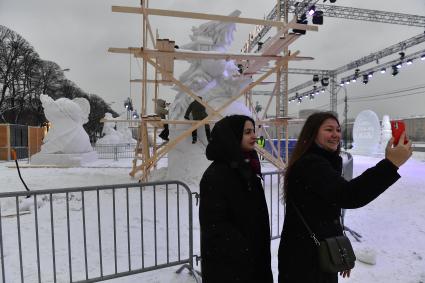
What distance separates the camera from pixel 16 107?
2730cm

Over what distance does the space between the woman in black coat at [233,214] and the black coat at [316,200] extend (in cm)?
16

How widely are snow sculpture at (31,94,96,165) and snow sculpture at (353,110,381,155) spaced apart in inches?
689

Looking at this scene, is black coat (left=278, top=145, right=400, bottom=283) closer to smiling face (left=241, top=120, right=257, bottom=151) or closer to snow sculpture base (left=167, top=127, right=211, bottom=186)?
smiling face (left=241, top=120, right=257, bottom=151)

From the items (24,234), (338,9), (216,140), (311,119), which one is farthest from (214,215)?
(338,9)

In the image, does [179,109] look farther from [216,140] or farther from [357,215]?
[216,140]

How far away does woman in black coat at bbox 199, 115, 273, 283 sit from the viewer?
183 cm

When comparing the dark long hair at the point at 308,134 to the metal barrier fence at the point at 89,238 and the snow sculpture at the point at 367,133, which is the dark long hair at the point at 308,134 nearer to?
the metal barrier fence at the point at 89,238

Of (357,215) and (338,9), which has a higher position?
(338,9)

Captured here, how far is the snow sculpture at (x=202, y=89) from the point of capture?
27.9 feet

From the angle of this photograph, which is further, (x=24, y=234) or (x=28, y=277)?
(x=24, y=234)

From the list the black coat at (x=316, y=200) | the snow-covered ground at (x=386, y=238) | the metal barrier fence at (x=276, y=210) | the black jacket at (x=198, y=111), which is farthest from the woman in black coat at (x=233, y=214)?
the black jacket at (x=198, y=111)

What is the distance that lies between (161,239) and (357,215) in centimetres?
404

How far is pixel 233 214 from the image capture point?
1.91 m

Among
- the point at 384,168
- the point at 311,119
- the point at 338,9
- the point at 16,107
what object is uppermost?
the point at 338,9
